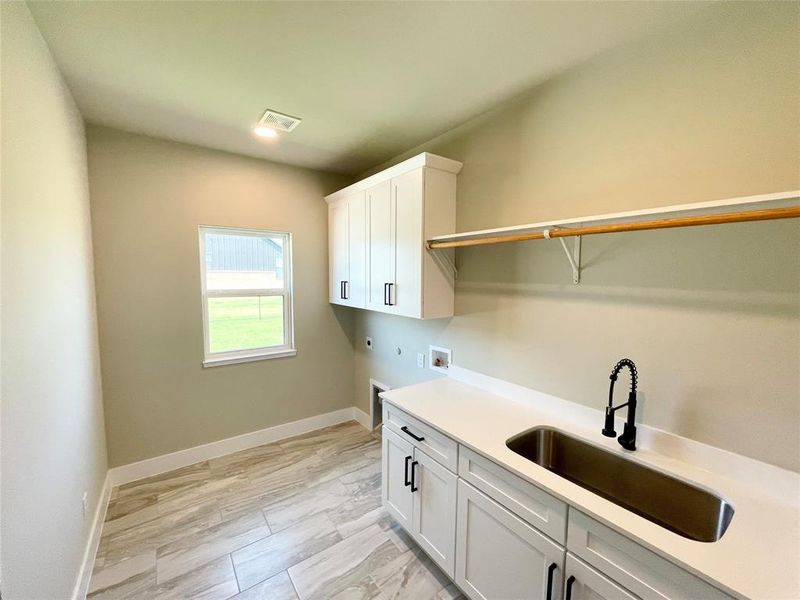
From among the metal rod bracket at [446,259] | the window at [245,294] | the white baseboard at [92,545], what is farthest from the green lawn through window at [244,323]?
the metal rod bracket at [446,259]

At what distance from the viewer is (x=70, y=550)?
158 cm

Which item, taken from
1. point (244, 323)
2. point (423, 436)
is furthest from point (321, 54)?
point (244, 323)

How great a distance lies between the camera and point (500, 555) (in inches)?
56.1

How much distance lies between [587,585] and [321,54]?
2.49 m

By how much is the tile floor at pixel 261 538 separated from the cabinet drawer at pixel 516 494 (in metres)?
0.76

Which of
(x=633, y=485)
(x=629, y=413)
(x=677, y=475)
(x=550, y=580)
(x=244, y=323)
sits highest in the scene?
(x=244, y=323)

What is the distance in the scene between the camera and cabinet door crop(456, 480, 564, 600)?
49.1 inches

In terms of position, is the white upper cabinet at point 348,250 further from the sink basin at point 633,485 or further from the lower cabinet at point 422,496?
the sink basin at point 633,485

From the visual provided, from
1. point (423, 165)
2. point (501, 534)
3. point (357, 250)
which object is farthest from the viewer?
point (357, 250)

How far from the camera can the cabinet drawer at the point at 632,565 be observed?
0.91 m

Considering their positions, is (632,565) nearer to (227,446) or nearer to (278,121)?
(278,121)

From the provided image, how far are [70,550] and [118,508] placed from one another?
891 mm

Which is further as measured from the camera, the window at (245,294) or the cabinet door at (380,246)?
the window at (245,294)

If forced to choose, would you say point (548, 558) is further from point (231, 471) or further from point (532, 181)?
point (231, 471)
